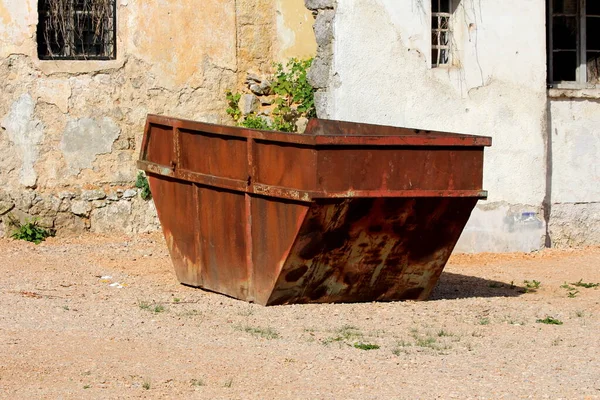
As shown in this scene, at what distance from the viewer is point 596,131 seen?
41.8 feet

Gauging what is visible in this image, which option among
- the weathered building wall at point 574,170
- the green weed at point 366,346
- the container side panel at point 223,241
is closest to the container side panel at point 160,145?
the container side panel at point 223,241

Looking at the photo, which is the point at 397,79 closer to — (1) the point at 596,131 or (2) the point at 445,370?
(1) the point at 596,131

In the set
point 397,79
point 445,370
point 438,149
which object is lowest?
point 445,370

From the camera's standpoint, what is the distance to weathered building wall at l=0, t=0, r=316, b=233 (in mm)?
12023

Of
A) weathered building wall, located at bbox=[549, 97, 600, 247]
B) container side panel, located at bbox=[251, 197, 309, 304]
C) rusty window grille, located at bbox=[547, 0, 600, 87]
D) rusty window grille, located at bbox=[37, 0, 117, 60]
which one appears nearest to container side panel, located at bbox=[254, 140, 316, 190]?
container side panel, located at bbox=[251, 197, 309, 304]

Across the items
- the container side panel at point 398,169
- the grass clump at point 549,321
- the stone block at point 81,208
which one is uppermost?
the container side panel at point 398,169

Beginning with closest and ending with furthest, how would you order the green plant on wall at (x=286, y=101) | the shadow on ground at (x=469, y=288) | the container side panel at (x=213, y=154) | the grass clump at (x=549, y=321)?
the grass clump at (x=549, y=321) → the container side panel at (x=213, y=154) → the shadow on ground at (x=469, y=288) → the green plant on wall at (x=286, y=101)

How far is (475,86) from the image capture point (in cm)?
1210

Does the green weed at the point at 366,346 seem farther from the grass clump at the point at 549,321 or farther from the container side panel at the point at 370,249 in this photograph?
the grass clump at the point at 549,321

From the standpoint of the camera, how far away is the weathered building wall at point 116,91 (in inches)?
473

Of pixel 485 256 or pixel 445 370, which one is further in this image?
pixel 485 256

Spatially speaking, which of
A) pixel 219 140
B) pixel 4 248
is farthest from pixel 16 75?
pixel 219 140

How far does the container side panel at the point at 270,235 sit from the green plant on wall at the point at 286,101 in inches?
151

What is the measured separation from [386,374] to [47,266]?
196 inches
